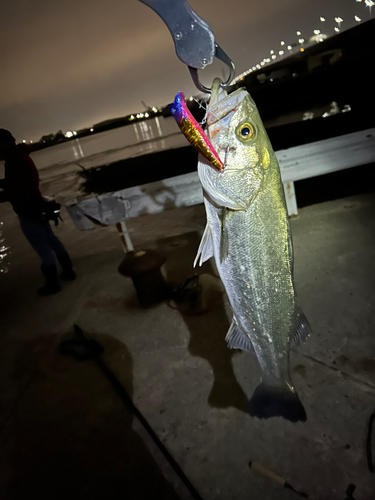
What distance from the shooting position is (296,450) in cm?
215

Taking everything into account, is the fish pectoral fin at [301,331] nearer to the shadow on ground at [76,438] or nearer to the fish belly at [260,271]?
the fish belly at [260,271]

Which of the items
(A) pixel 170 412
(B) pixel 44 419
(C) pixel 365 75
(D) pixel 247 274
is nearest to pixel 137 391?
(A) pixel 170 412

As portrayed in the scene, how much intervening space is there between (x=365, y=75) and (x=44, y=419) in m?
37.4

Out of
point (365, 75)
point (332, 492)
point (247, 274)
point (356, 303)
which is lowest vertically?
point (332, 492)

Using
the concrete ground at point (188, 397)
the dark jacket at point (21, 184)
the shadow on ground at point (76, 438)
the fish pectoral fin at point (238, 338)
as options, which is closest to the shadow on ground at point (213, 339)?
the concrete ground at point (188, 397)

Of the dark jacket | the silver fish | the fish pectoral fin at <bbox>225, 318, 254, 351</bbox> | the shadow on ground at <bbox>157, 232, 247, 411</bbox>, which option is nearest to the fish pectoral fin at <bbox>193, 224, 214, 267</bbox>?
the silver fish

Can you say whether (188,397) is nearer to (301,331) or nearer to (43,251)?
(301,331)

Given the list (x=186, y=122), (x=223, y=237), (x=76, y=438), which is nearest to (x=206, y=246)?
(x=223, y=237)

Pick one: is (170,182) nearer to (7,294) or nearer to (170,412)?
(170,412)

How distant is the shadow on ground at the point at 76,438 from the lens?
2229 millimetres

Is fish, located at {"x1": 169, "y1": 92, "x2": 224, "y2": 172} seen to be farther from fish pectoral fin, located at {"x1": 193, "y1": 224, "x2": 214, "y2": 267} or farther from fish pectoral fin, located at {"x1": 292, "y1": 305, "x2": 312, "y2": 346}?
fish pectoral fin, located at {"x1": 292, "y1": 305, "x2": 312, "y2": 346}

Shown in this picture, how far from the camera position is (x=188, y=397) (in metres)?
2.74

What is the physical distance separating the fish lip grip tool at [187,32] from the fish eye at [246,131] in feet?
1.29

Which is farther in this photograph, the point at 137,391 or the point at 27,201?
the point at 27,201
